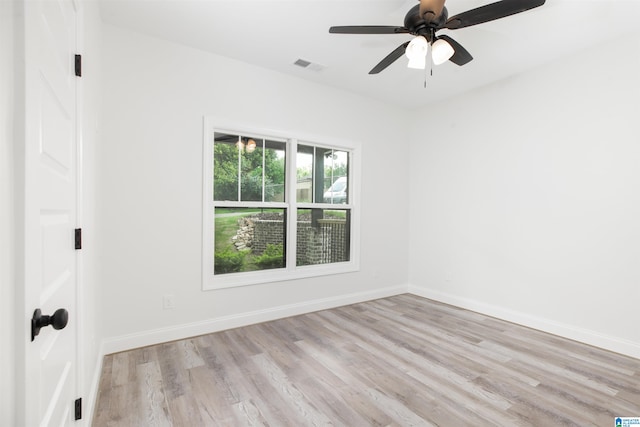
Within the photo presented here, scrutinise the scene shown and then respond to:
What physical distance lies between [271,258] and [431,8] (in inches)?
112

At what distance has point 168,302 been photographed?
3.00 metres

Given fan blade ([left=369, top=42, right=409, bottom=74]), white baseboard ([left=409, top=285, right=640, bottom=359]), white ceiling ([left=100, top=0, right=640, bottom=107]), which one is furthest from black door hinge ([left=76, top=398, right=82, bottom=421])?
white baseboard ([left=409, top=285, right=640, bottom=359])

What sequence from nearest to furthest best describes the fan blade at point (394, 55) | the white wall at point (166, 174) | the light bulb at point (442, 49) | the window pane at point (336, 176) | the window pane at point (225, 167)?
1. the light bulb at point (442, 49)
2. the fan blade at point (394, 55)
3. the white wall at point (166, 174)
4. the window pane at point (225, 167)
5. the window pane at point (336, 176)

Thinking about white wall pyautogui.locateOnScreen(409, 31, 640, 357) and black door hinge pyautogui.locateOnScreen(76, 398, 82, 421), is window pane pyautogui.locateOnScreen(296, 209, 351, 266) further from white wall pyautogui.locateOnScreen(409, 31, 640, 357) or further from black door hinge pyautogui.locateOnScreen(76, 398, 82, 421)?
black door hinge pyautogui.locateOnScreen(76, 398, 82, 421)

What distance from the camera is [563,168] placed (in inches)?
128

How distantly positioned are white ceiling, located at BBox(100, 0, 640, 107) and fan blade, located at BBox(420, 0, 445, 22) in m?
0.44

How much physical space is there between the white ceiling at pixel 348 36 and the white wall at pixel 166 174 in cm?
24

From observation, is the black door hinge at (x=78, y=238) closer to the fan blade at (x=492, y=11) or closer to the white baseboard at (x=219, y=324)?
the white baseboard at (x=219, y=324)

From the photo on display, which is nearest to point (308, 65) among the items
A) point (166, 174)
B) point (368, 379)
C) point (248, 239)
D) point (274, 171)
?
point (274, 171)

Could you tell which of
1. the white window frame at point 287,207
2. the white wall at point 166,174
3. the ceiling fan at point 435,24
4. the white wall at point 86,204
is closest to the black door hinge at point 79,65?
the white wall at point 86,204

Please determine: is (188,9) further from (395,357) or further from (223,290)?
(395,357)

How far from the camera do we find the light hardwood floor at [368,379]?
194 centimetres

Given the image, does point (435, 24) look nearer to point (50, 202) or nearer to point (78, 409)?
point (50, 202)

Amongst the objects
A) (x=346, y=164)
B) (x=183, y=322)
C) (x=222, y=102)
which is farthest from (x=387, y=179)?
(x=183, y=322)
